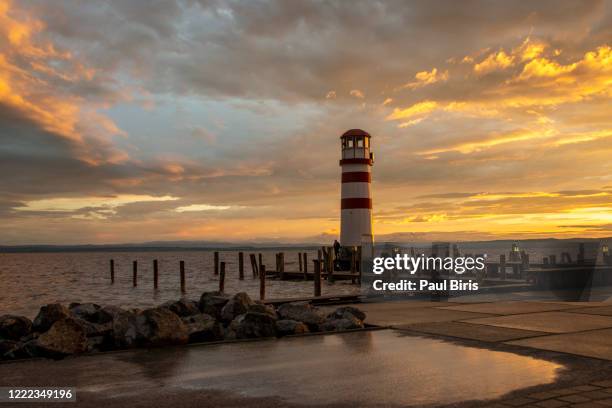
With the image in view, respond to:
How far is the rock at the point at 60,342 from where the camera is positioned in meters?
8.16

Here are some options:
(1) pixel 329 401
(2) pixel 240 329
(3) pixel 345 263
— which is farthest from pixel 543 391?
(3) pixel 345 263

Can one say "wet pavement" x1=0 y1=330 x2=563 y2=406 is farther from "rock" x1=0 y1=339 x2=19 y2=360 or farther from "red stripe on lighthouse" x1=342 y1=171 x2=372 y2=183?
"red stripe on lighthouse" x1=342 y1=171 x2=372 y2=183

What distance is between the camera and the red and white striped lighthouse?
33812 mm

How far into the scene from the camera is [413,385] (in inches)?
244

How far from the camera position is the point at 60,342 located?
27.2 ft

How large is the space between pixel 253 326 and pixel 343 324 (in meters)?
1.67

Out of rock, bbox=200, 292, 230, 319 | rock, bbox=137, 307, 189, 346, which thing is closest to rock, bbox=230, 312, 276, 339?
rock, bbox=137, 307, 189, 346

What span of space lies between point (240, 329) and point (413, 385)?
167 inches

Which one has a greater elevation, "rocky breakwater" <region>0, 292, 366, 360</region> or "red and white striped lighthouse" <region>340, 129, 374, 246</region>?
"red and white striped lighthouse" <region>340, 129, 374, 246</region>

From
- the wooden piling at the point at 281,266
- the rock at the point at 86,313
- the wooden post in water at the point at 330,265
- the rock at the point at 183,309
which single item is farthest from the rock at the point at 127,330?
the wooden piling at the point at 281,266

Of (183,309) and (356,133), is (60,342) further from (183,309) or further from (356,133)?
(356,133)

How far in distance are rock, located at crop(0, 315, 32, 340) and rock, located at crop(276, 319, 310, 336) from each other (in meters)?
4.77

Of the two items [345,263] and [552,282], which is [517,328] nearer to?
[552,282]

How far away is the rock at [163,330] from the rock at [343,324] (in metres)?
2.64
